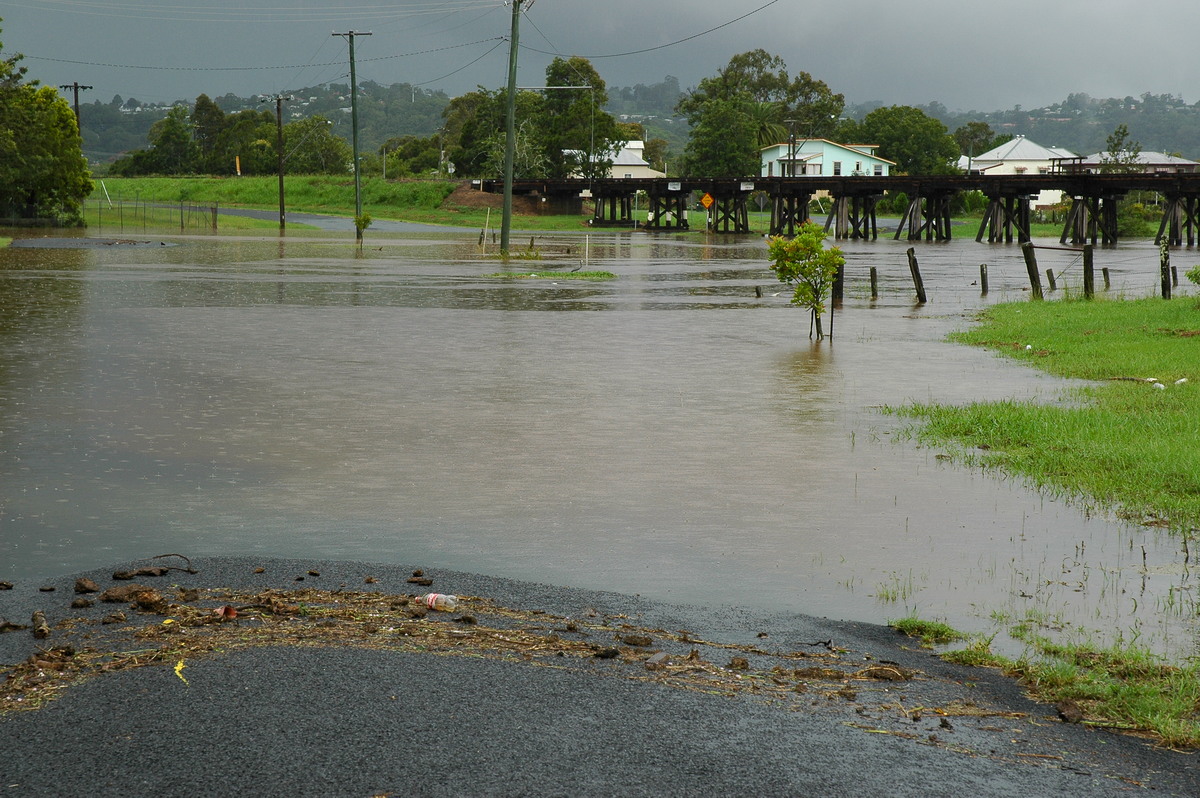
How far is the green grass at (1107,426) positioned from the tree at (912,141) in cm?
12502

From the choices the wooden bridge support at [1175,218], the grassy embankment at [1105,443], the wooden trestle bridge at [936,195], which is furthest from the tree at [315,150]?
the grassy embankment at [1105,443]

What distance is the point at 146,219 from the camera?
78812mm

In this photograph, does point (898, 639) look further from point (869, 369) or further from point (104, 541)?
point (869, 369)

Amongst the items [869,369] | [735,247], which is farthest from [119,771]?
[735,247]

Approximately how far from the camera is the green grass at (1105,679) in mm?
4840

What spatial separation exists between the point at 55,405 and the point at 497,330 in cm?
897

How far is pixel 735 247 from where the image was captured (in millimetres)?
63406

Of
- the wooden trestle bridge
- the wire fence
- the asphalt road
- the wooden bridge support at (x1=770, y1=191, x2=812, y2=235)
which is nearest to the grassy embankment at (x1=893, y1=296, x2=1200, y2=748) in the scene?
the asphalt road

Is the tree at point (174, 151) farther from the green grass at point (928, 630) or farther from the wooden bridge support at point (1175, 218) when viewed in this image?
the green grass at point (928, 630)

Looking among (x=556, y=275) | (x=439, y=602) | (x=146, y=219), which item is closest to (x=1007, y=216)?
(x=556, y=275)

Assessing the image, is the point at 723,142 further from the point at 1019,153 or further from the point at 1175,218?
the point at 1175,218

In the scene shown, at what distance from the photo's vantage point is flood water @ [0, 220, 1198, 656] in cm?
723

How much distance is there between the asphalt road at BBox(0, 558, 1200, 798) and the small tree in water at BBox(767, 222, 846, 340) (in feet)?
45.6

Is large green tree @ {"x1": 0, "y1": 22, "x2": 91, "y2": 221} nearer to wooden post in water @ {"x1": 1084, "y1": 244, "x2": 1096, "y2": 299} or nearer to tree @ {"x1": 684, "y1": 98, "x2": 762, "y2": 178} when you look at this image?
wooden post in water @ {"x1": 1084, "y1": 244, "x2": 1096, "y2": 299}
